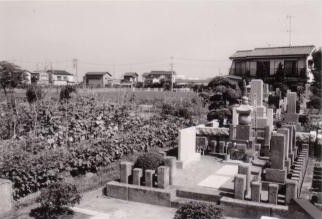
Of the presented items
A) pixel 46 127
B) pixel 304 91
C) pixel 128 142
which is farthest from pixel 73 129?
pixel 304 91

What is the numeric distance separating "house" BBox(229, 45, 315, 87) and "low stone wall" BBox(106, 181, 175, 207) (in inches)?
1338

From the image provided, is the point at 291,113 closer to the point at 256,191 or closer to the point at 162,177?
the point at 256,191

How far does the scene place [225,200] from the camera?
7883 millimetres

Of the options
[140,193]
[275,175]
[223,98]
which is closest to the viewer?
[140,193]

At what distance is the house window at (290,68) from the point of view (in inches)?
1578

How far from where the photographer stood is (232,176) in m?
10.5

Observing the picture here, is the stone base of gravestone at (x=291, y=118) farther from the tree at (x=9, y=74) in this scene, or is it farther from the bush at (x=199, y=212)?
the tree at (x=9, y=74)

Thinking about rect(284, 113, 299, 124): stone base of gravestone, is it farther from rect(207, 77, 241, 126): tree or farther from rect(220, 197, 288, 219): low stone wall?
rect(220, 197, 288, 219): low stone wall

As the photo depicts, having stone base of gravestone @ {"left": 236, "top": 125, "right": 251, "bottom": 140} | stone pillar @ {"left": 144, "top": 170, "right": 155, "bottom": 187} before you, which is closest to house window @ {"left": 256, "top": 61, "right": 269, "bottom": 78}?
stone base of gravestone @ {"left": 236, "top": 125, "right": 251, "bottom": 140}

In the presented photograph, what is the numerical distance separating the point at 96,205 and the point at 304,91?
31.8 metres

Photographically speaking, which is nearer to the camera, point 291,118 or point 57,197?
point 57,197

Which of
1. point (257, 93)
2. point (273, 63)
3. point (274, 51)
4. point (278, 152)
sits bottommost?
point (278, 152)

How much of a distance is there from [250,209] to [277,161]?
8.14 feet

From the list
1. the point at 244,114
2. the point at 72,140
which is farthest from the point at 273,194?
the point at 72,140
